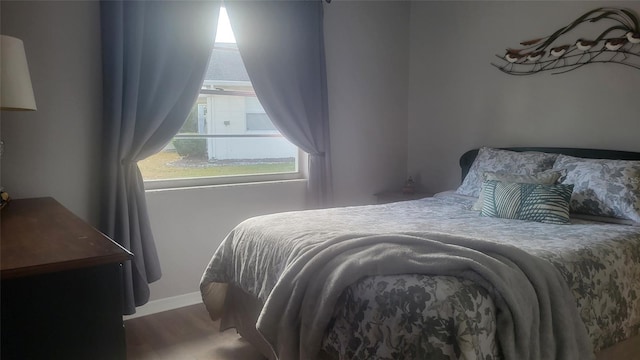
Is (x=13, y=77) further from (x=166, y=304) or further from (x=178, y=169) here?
(x=166, y=304)

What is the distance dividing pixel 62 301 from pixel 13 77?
115 cm

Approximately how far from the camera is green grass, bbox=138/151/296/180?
9.98ft

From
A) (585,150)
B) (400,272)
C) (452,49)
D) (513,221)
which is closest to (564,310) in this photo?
(400,272)

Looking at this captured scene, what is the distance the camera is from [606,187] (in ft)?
8.14

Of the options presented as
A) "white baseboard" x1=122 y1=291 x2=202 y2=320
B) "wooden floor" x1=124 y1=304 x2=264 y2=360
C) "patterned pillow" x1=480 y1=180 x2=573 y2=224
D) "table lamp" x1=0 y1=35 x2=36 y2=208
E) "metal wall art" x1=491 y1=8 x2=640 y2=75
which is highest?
"metal wall art" x1=491 y1=8 x2=640 y2=75

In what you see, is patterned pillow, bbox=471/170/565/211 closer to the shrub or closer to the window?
the window

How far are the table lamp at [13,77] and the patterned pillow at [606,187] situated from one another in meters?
2.72

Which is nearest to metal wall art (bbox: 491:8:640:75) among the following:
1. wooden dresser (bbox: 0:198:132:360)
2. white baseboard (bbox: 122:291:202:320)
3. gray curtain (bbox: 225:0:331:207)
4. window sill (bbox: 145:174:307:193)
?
gray curtain (bbox: 225:0:331:207)

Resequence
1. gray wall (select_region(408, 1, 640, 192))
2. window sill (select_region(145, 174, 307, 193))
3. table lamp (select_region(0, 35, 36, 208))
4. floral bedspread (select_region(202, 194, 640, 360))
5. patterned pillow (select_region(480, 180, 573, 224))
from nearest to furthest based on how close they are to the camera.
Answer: floral bedspread (select_region(202, 194, 640, 360)) < table lamp (select_region(0, 35, 36, 208)) < patterned pillow (select_region(480, 180, 573, 224)) < gray wall (select_region(408, 1, 640, 192)) < window sill (select_region(145, 174, 307, 193))

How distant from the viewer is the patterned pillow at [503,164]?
2.88 m

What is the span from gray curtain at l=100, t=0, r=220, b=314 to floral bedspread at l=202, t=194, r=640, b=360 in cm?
64

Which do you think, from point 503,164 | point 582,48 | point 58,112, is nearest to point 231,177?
point 58,112

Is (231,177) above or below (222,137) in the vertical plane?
below

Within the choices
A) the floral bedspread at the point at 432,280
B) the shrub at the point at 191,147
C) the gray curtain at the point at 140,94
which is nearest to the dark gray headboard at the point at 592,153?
the floral bedspread at the point at 432,280
